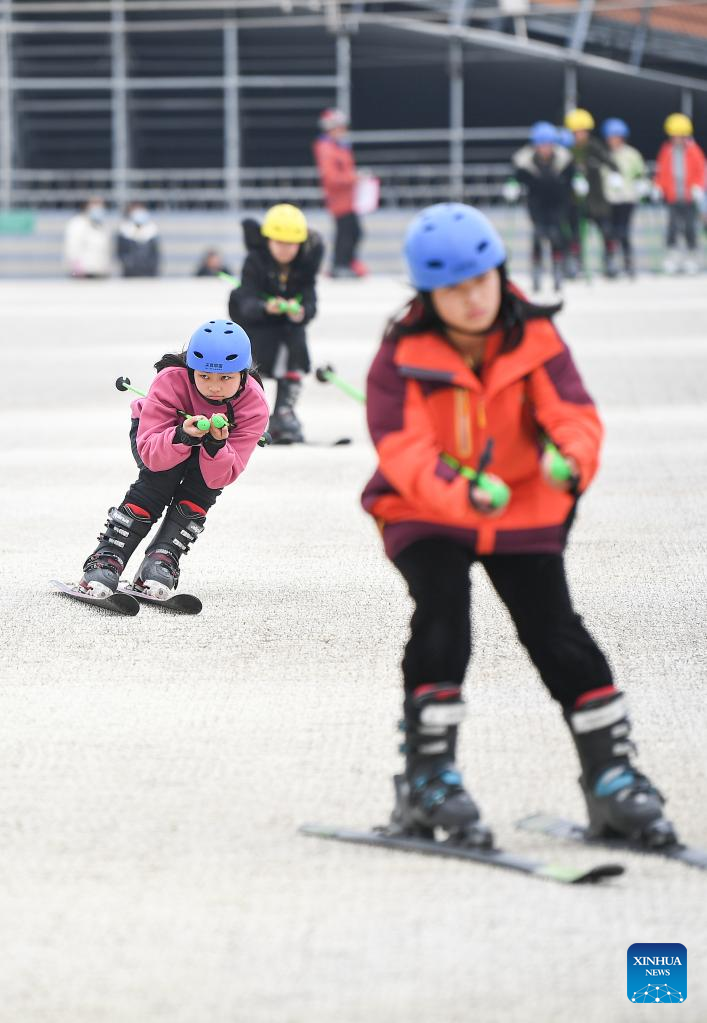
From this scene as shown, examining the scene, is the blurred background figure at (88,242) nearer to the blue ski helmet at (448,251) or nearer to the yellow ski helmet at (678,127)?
the yellow ski helmet at (678,127)

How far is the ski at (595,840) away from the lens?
4.52 m

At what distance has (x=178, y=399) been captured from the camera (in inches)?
301

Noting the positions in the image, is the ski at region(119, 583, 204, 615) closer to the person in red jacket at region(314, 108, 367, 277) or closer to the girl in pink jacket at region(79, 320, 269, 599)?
the girl in pink jacket at region(79, 320, 269, 599)

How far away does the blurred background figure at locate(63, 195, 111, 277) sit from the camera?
2952 cm

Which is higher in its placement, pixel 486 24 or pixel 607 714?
pixel 486 24

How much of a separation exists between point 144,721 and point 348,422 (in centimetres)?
824

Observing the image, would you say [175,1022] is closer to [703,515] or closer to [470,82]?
[703,515]

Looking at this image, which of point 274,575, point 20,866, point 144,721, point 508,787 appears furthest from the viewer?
point 274,575

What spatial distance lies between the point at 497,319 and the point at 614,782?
3.52ft

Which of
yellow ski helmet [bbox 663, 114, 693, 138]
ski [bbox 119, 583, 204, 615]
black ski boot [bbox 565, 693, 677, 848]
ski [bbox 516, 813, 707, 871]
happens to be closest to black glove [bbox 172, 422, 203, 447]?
ski [bbox 119, 583, 204, 615]

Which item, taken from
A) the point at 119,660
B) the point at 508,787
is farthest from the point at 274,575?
the point at 508,787

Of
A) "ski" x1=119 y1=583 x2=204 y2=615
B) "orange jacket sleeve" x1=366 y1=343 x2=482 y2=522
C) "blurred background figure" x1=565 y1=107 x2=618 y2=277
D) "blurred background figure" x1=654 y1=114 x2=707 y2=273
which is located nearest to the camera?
"orange jacket sleeve" x1=366 y1=343 x2=482 y2=522

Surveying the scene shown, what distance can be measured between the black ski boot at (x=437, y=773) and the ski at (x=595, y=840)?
208 mm

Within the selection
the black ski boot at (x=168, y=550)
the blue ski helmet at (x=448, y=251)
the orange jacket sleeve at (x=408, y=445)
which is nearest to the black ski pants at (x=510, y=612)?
the orange jacket sleeve at (x=408, y=445)
